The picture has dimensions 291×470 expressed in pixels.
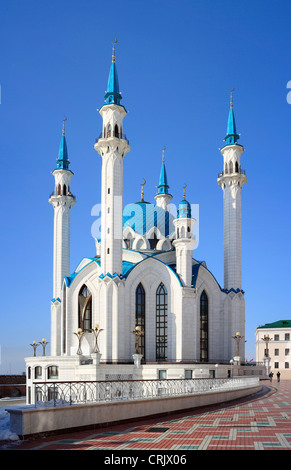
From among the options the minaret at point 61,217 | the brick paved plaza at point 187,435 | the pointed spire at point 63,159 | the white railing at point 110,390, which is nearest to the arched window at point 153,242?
the minaret at point 61,217

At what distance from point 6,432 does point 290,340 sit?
63666 mm

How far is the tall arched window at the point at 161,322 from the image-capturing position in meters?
43.5

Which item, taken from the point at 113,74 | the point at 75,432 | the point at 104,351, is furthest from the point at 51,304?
the point at 75,432

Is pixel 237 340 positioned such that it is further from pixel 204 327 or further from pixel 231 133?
pixel 231 133

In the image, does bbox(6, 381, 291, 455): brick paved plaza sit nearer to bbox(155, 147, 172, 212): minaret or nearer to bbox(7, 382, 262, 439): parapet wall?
bbox(7, 382, 262, 439): parapet wall

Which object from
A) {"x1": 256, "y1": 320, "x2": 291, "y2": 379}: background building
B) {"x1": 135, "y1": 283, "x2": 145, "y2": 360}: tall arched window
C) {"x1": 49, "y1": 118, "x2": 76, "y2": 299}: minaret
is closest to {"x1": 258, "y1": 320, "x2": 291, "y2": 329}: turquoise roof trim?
{"x1": 256, "y1": 320, "x2": 291, "y2": 379}: background building

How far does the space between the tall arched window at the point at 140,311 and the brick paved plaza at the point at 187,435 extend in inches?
1042

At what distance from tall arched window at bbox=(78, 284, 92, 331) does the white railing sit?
23463 mm

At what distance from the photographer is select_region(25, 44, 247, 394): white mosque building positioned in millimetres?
40344

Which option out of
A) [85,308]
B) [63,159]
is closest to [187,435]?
[85,308]

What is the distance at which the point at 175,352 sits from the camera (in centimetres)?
4238

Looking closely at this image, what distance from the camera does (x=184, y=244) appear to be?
43.5 metres

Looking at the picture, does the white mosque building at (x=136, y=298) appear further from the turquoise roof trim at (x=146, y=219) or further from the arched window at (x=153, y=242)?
the turquoise roof trim at (x=146, y=219)

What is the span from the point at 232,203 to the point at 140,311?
527 inches
